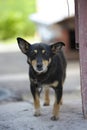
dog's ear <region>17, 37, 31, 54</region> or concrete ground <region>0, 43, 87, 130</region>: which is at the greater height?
dog's ear <region>17, 37, 31, 54</region>

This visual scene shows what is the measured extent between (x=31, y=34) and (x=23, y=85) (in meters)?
11.7

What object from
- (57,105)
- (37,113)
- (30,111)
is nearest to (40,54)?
(57,105)

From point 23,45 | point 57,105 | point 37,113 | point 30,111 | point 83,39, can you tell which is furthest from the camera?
point 30,111

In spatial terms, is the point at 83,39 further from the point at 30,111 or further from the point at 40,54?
the point at 30,111

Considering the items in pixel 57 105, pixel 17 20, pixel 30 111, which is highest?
pixel 17 20

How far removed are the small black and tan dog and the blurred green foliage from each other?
53.3 feet

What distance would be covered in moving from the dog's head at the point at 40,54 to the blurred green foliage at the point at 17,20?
16.5m

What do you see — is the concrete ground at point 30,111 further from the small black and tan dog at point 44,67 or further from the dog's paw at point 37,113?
the small black and tan dog at point 44,67

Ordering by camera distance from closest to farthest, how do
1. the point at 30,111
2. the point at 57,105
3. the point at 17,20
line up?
the point at 57,105
the point at 30,111
the point at 17,20

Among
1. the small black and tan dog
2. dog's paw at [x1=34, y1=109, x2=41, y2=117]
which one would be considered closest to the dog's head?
the small black and tan dog

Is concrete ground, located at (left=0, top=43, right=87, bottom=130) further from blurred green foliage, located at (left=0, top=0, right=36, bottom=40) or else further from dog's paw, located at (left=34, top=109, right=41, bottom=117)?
blurred green foliage, located at (left=0, top=0, right=36, bottom=40)

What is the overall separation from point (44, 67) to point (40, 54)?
16 cm

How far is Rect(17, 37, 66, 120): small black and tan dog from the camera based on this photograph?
22.3 ft

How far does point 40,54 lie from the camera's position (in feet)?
22.3
